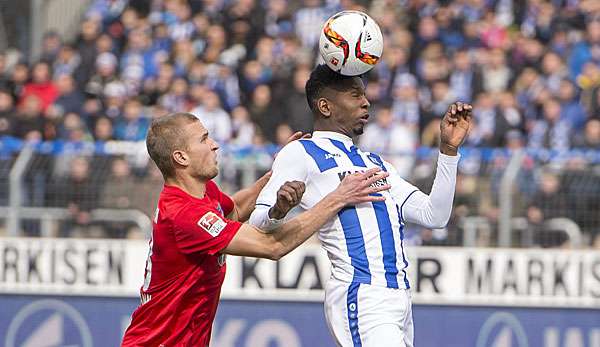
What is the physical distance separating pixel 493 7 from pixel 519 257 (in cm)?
549

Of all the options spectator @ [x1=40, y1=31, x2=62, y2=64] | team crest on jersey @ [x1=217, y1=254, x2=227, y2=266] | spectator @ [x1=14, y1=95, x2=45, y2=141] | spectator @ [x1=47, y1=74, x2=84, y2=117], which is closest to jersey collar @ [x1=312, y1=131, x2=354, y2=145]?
team crest on jersey @ [x1=217, y1=254, x2=227, y2=266]

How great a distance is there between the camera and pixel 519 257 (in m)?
10.4

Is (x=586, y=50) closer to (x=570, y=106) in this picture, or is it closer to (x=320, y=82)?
(x=570, y=106)

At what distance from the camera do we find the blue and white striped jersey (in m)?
6.21

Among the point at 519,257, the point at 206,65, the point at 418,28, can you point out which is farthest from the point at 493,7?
the point at 519,257

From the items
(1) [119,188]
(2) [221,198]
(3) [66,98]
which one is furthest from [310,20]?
(2) [221,198]

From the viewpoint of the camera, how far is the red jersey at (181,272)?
6.04 metres

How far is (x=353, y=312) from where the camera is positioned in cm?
616

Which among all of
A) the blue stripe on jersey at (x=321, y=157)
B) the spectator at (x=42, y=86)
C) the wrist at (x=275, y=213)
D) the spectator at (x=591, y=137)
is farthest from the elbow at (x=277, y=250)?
the spectator at (x=42, y=86)

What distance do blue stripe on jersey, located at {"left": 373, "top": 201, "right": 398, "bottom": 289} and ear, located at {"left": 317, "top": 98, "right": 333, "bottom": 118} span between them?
1.84 ft

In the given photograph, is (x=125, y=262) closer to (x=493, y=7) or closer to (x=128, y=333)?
(x=128, y=333)

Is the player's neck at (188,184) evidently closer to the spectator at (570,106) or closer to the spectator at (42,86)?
the spectator at (570,106)

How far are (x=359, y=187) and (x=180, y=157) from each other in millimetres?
941

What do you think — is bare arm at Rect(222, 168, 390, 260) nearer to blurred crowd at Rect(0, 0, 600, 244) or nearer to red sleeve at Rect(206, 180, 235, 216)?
red sleeve at Rect(206, 180, 235, 216)
